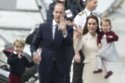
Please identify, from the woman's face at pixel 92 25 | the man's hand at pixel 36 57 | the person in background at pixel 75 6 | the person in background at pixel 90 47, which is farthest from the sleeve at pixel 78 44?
the person in background at pixel 75 6

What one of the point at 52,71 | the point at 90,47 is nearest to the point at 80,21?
the point at 90,47

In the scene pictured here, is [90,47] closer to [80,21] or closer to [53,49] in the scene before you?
[80,21]

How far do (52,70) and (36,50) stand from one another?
0.39m

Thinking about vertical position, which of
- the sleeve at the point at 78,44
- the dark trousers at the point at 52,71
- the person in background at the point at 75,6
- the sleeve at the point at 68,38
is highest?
the person in background at the point at 75,6

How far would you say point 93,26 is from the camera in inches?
459

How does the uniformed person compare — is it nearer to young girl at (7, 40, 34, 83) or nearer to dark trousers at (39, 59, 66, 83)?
young girl at (7, 40, 34, 83)

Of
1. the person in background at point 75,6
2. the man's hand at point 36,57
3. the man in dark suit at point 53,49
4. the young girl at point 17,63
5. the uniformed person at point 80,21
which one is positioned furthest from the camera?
the person in background at point 75,6

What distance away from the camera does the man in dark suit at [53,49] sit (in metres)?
10.7

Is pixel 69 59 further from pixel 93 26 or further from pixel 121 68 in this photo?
pixel 121 68

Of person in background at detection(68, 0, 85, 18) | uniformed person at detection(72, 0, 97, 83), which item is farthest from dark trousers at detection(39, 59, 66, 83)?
person in background at detection(68, 0, 85, 18)

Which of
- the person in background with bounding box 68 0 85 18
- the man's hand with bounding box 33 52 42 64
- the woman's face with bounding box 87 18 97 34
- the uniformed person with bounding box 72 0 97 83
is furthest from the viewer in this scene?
the person in background with bounding box 68 0 85 18

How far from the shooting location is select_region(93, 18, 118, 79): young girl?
11703 mm

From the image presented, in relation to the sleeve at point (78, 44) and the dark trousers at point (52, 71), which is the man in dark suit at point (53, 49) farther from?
the sleeve at point (78, 44)

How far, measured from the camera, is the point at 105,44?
1194 centimetres
